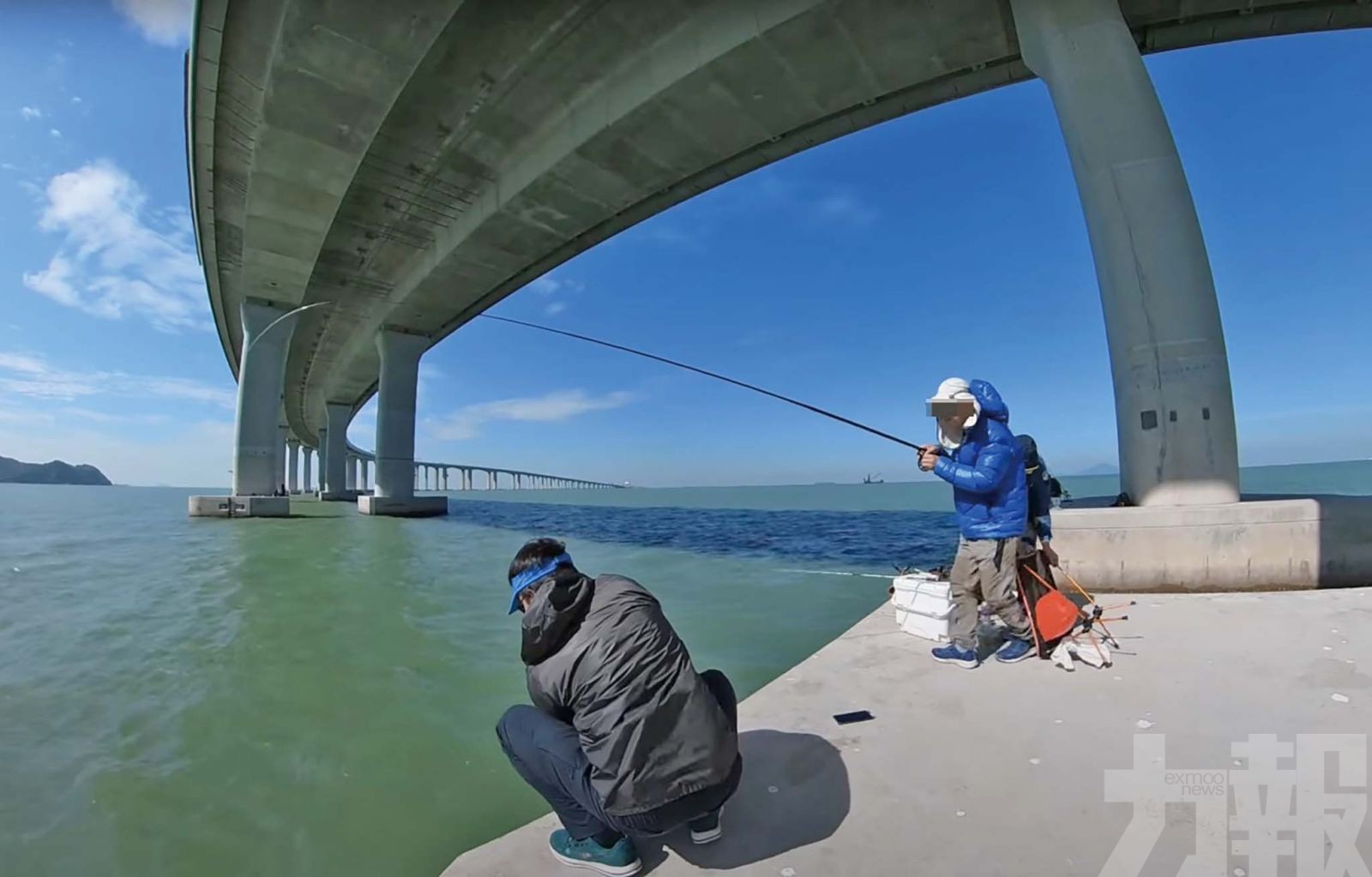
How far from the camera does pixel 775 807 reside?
6.52ft

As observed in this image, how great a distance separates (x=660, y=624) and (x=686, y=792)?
1.49ft

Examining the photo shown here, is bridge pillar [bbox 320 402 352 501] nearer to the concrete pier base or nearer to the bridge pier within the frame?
the concrete pier base

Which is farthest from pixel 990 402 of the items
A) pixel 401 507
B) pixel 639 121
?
pixel 401 507

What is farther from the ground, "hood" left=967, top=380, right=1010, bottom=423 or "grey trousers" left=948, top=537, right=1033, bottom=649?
"hood" left=967, top=380, right=1010, bottom=423

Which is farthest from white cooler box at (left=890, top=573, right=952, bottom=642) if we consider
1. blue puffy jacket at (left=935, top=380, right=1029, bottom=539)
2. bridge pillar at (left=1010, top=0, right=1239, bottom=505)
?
bridge pillar at (left=1010, top=0, right=1239, bottom=505)

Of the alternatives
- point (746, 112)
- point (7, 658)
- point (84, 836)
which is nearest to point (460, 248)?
point (746, 112)

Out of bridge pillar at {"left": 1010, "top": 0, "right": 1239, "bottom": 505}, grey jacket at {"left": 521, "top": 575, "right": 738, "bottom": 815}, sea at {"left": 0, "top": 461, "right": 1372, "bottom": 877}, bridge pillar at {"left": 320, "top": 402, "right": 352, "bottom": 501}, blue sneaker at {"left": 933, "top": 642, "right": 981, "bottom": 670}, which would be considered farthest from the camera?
bridge pillar at {"left": 320, "top": 402, "right": 352, "bottom": 501}

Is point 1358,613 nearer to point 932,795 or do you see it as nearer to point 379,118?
point 932,795

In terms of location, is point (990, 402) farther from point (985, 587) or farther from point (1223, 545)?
point (1223, 545)

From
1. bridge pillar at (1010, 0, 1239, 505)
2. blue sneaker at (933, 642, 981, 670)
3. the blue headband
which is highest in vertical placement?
bridge pillar at (1010, 0, 1239, 505)

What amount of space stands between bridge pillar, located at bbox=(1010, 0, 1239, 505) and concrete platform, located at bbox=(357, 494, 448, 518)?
25.3 m

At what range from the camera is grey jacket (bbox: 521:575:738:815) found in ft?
5.21

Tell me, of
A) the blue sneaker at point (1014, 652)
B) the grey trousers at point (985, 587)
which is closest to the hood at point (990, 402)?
the grey trousers at point (985, 587)

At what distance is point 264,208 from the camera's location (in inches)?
592
